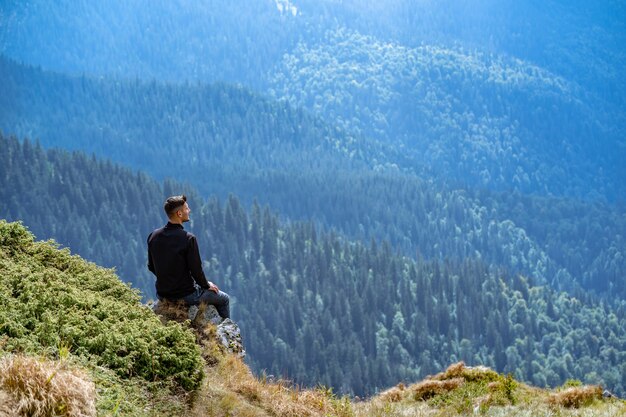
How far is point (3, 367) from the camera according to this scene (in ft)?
37.3

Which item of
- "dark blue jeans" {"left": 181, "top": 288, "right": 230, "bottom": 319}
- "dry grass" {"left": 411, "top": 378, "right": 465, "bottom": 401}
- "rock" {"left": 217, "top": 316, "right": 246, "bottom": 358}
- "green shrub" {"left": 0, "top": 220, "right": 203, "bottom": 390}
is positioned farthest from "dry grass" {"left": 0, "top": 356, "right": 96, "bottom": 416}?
"dry grass" {"left": 411, "top": 378, "right": 465, "bottom": 401}

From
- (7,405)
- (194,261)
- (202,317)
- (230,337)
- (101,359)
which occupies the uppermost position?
(194,261)

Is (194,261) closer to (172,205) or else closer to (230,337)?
(172,205)

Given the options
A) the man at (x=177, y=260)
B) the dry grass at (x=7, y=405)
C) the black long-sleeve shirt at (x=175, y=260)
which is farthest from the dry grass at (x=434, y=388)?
the dry grass at (x=7, y=405)

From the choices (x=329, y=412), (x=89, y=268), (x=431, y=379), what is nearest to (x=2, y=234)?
(x=89, y=268)

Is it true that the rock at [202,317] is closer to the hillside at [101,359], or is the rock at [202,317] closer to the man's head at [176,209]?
the hillside at [101,359]

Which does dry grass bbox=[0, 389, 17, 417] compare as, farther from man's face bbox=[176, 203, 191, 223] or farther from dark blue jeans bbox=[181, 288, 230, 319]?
dark blue jeans bbox=[181, 288, 230, 319]

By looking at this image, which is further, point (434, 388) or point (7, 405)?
point (434, 388)

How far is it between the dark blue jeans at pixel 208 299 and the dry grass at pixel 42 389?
25.1 ft

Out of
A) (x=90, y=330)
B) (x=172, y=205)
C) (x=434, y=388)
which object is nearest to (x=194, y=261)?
(x=172, y=205)

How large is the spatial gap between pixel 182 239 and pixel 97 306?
11.1 feet

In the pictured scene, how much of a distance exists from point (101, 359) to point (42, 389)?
261 centimetres

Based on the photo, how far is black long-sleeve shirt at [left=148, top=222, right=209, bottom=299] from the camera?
1872cm

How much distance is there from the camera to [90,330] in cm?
1437
